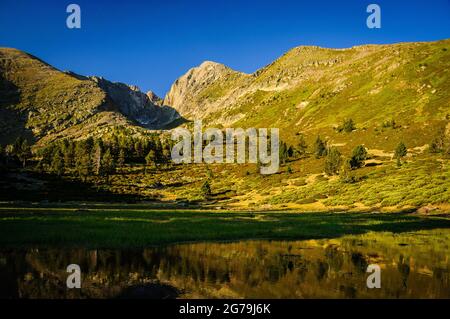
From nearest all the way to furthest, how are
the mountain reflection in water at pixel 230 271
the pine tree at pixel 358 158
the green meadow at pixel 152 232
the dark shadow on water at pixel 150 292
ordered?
1. the dark shadow on water at pixel 150 292
2. the mountain reflection in water at pixel 230 271
3. the green meadow at pixel 152 232
4. the pine tree at pixel 358 158

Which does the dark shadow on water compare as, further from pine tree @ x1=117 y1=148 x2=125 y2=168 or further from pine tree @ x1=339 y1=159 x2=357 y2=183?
pine tree @ x1=117 y1=148 x2=125 y2=168

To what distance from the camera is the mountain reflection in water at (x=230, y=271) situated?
1423 centimetres

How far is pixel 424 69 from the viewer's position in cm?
19800

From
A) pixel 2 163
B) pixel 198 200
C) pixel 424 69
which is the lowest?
pixel 198 200

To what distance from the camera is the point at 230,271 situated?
18.0 meters

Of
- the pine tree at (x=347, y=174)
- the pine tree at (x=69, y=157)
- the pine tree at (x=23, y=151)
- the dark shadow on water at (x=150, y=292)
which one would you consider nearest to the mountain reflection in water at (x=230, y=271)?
the dark shadow on water at (x=150, y=292)

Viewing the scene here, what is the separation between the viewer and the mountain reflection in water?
14.2m

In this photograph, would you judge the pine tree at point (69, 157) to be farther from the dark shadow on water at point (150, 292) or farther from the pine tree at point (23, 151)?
the dark shadow on water at point (150, 292)

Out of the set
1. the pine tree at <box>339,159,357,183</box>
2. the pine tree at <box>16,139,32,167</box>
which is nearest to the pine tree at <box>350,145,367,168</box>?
the pine tree at <box>339,159,357,183</box>

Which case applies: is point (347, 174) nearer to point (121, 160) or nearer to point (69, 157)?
point (121, 160)

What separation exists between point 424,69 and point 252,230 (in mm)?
202795
